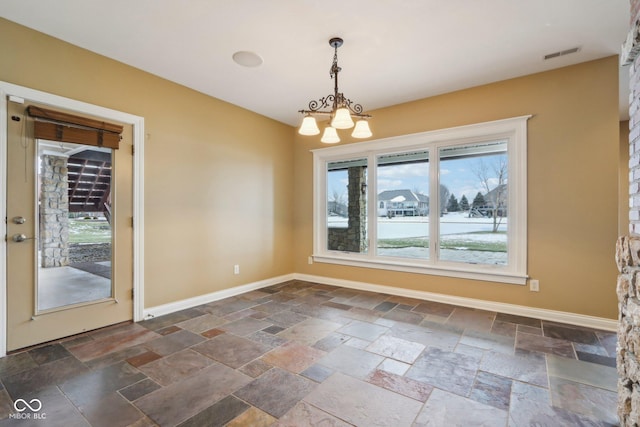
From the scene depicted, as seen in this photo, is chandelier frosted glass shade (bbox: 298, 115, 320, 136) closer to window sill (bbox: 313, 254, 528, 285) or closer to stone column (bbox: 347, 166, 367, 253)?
stone column (bbox: 347, 166, 367, 253)

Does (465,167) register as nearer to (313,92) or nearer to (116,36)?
(313,92)

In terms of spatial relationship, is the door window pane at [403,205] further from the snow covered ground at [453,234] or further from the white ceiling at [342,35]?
the white ceiling at [342,35]

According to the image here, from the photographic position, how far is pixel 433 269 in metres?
3.98

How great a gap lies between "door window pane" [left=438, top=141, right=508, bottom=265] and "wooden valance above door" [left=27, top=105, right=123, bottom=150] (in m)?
3.90

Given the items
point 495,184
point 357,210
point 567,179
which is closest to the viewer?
point 567,179

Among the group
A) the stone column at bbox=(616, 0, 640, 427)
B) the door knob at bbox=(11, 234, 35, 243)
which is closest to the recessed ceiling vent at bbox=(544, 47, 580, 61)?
the stone column at bbox=(616, 0, 640, 427)

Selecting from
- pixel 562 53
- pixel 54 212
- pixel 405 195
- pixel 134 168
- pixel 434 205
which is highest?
pixel 562 53

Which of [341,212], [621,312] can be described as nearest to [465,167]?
[341,212]

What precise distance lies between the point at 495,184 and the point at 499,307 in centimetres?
148

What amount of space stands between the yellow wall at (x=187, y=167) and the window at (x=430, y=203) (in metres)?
0.94

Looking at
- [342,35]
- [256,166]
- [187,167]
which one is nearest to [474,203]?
[342,35]

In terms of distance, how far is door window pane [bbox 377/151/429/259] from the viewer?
4188mm

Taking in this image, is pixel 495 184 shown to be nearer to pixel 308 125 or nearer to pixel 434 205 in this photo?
pixel 434 205

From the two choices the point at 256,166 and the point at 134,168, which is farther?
the point at 256,166
